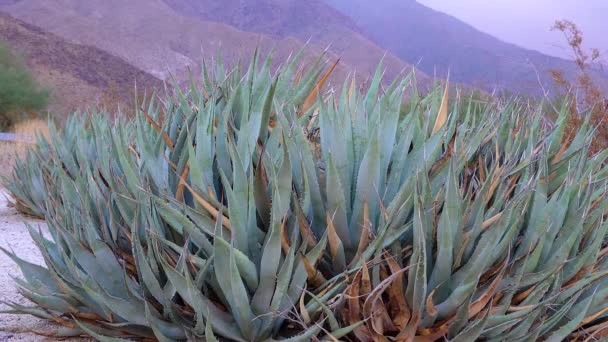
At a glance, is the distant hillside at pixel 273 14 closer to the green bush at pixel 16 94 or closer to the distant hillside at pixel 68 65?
the distant hillside at pixel 68 65

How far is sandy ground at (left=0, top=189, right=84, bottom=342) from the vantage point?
11.2ft

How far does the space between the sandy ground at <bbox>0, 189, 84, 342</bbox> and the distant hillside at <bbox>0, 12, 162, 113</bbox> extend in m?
32.0

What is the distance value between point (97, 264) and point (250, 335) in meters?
0.95

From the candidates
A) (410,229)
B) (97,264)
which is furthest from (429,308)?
(97,264)

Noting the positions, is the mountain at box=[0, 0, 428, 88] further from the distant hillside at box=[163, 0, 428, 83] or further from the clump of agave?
the clump of agave

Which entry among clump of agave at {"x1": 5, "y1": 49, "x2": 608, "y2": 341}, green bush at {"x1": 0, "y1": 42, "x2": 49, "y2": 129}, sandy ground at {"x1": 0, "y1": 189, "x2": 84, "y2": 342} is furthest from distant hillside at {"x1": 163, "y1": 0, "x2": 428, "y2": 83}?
clump of agave at {"x1": 5, "y1": 49, "x2": 608, "y2": 341}

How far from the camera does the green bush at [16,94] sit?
77.6 feet

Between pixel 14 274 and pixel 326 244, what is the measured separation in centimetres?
342

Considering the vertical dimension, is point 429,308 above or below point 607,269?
below

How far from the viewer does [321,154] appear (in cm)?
341

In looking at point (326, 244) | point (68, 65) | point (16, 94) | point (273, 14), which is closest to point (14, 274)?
point (326, 244)

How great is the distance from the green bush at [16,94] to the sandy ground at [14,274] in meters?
16.0

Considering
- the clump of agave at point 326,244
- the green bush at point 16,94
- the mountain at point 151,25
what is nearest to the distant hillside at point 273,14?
the mountain at point 151,25

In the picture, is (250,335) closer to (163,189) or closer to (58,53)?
(163,189)
